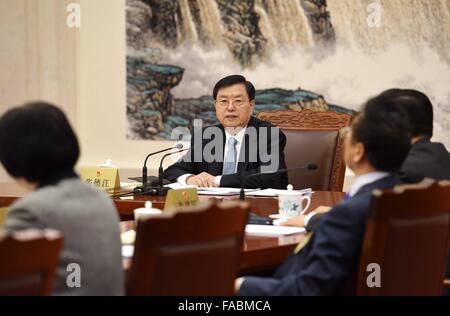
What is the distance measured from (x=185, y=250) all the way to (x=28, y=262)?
539 millimetres

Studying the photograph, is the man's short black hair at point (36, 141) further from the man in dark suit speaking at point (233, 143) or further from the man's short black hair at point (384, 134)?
the man in dark suit speaking at point (233, 143)

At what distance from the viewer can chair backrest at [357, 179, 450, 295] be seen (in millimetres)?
2658

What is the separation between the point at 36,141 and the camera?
7.57 ft

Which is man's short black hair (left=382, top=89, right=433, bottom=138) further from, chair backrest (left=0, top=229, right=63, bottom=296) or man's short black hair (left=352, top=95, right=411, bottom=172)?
chair backrest (left=0, top=229, right=63, bottom=296)

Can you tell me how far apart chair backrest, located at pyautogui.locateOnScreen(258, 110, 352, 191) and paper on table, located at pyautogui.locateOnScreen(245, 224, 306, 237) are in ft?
6.00

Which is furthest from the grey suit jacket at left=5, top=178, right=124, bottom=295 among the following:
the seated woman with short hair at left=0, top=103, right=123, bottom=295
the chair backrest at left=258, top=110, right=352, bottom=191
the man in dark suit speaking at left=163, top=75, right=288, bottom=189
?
the chair backrest at left=258, top=110, right=352, bottom=191

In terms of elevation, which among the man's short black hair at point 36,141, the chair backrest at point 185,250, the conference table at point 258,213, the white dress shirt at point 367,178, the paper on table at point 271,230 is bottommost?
the conference table at point 258,213

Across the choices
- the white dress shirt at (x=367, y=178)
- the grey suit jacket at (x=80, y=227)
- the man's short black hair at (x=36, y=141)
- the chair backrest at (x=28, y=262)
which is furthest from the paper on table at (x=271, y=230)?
the chair backrest at (x=28, y=262)

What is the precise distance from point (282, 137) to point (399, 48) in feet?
5.60

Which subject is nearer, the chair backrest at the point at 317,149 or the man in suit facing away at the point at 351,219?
the man in suit facing away at the point at 351,219

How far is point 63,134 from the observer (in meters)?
2.34

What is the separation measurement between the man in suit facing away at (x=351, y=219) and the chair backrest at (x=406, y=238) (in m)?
0.06

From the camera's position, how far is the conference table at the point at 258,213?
300cm
